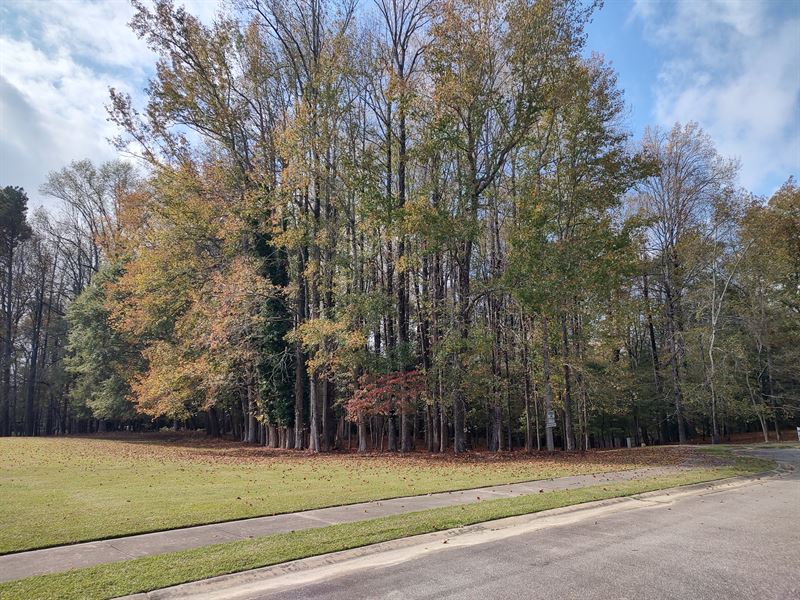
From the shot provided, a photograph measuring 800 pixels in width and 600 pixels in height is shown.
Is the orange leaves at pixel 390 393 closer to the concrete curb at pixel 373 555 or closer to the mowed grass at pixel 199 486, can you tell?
the mowed grass at pixel 199 486

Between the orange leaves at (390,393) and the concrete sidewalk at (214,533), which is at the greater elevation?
the orange leaves at (390,393)

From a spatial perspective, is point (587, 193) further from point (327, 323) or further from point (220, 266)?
point (220, 266)

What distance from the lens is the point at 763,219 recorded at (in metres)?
30.5

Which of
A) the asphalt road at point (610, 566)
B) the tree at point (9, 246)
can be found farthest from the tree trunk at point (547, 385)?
the tree at point (9, 246)

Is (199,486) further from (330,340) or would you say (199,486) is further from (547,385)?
(547,385)

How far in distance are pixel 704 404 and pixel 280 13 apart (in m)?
31.7

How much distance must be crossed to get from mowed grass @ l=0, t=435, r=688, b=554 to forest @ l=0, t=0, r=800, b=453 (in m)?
4.54

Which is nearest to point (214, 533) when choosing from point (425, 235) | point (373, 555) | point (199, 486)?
point (373, 555)

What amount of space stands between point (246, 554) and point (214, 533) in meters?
1.36

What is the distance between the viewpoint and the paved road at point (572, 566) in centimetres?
475

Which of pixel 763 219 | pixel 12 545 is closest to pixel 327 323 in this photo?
pixel 12 545

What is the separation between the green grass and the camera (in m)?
4.70

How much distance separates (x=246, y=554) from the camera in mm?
5809

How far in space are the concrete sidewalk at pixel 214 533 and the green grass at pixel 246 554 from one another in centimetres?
34
